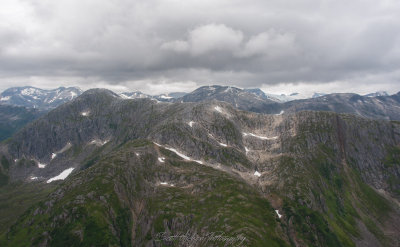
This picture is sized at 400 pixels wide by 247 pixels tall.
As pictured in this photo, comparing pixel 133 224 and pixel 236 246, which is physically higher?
pixel 236 246

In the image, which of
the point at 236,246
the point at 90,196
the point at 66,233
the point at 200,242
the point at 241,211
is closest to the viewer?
the point at 236,246

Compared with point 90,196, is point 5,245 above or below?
below

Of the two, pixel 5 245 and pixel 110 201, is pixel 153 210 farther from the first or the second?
pixel 5 245

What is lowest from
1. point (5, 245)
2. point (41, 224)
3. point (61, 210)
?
point (5, 245)

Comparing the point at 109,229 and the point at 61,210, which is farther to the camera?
the point at 61,210

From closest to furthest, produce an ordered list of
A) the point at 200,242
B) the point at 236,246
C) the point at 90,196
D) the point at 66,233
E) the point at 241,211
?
the point at 236,246 → the point at 200,242 → the point at 66,233 → the point at 241,211 → the point at 90,196

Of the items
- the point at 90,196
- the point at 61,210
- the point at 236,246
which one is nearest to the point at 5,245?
the point at 61,210

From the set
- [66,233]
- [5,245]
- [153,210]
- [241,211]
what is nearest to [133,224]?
[153,210]

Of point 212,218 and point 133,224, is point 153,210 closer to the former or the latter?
point 133,224

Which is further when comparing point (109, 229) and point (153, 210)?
point (153, 210)
